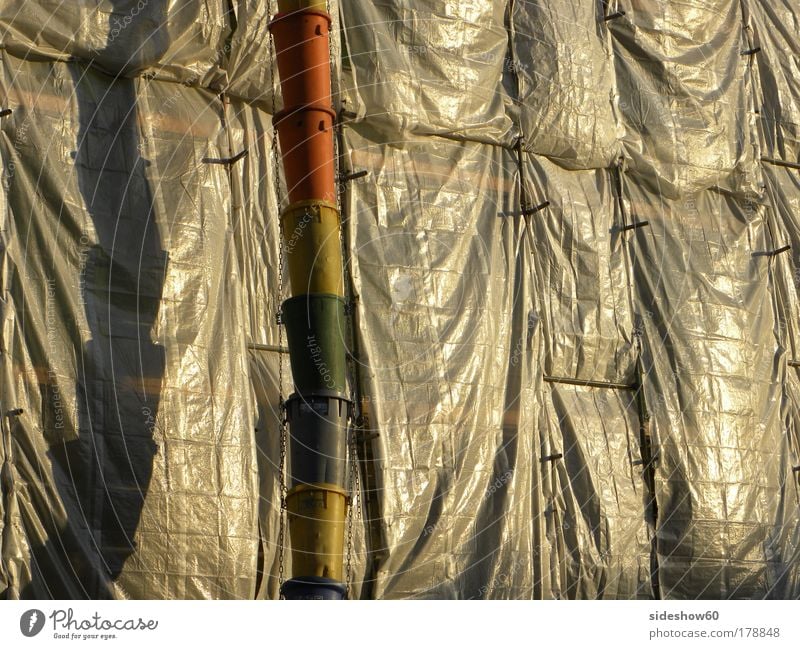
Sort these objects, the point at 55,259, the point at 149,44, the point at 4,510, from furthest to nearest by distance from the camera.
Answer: the point at 149,44, the point at 55,259, the point at 4,510

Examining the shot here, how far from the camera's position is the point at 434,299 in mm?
13125

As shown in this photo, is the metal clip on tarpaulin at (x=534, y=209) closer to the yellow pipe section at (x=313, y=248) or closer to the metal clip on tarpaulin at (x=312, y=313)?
the metal clip on tarpaulin at (x=312, y=313)

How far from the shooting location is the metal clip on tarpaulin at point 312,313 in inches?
405

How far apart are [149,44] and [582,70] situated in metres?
5.56

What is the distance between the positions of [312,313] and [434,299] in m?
2.91

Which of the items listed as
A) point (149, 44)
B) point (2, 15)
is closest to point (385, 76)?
point (149, 44)

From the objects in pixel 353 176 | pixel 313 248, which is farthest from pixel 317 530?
pixel 353 176

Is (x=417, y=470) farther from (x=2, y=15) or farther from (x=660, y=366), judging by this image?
(x=2, y=15)

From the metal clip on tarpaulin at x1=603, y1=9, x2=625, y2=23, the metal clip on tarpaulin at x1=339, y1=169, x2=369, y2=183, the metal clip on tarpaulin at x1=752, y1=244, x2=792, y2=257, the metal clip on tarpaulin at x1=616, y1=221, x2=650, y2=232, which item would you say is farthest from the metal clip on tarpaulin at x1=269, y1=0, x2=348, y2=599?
the metal clip on tarpaulin at x1=752, y1=244, x2=792, y2=257

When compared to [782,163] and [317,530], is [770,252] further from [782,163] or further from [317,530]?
[317,530]

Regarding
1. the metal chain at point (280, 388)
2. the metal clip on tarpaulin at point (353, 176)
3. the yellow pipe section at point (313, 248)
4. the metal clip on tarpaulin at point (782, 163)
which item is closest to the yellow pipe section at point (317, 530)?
the metal chain at point (280, 388)

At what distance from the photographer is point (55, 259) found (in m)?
11.1

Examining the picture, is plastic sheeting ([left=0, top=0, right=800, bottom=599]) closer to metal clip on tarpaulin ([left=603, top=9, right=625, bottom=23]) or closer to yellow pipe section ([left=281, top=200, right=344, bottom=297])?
metal clip on tarpaulin ([left=603, top=9, right=625, bottom=23])

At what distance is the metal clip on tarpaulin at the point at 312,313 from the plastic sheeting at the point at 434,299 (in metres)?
1.35
